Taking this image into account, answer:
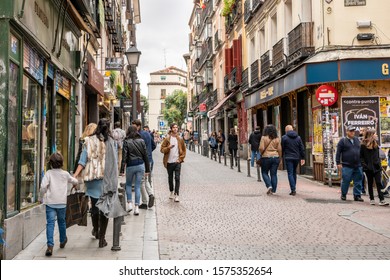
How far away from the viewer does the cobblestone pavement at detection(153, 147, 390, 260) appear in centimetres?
661

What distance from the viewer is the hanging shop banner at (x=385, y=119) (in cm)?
1519

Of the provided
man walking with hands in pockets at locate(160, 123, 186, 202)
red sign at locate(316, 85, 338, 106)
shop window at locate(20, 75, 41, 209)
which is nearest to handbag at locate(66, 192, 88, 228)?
shop window at locate(20, 75, 41, 209)

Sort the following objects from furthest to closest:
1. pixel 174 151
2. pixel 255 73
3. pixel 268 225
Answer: pixel 255 73 < pixel 174 151 < pixel 268 225

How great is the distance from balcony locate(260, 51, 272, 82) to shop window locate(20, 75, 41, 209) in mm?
14317

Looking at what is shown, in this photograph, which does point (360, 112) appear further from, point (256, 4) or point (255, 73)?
point (256, 4)

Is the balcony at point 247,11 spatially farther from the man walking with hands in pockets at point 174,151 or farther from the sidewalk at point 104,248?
the sidewalk at point 104,248

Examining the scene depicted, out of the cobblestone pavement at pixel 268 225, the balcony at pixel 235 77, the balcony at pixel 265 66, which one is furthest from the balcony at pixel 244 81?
the cobblestone pavement at pixel 268 225

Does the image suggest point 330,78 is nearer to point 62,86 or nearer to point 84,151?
point 62,86

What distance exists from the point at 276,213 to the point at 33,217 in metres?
4.73

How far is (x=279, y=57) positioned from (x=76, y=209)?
1463 centimetres

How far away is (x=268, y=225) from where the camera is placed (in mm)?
8609

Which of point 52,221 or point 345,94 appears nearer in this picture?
point 52,221

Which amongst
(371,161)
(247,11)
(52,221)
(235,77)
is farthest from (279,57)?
(52,221)

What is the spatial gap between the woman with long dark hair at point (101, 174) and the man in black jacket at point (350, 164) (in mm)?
6803
